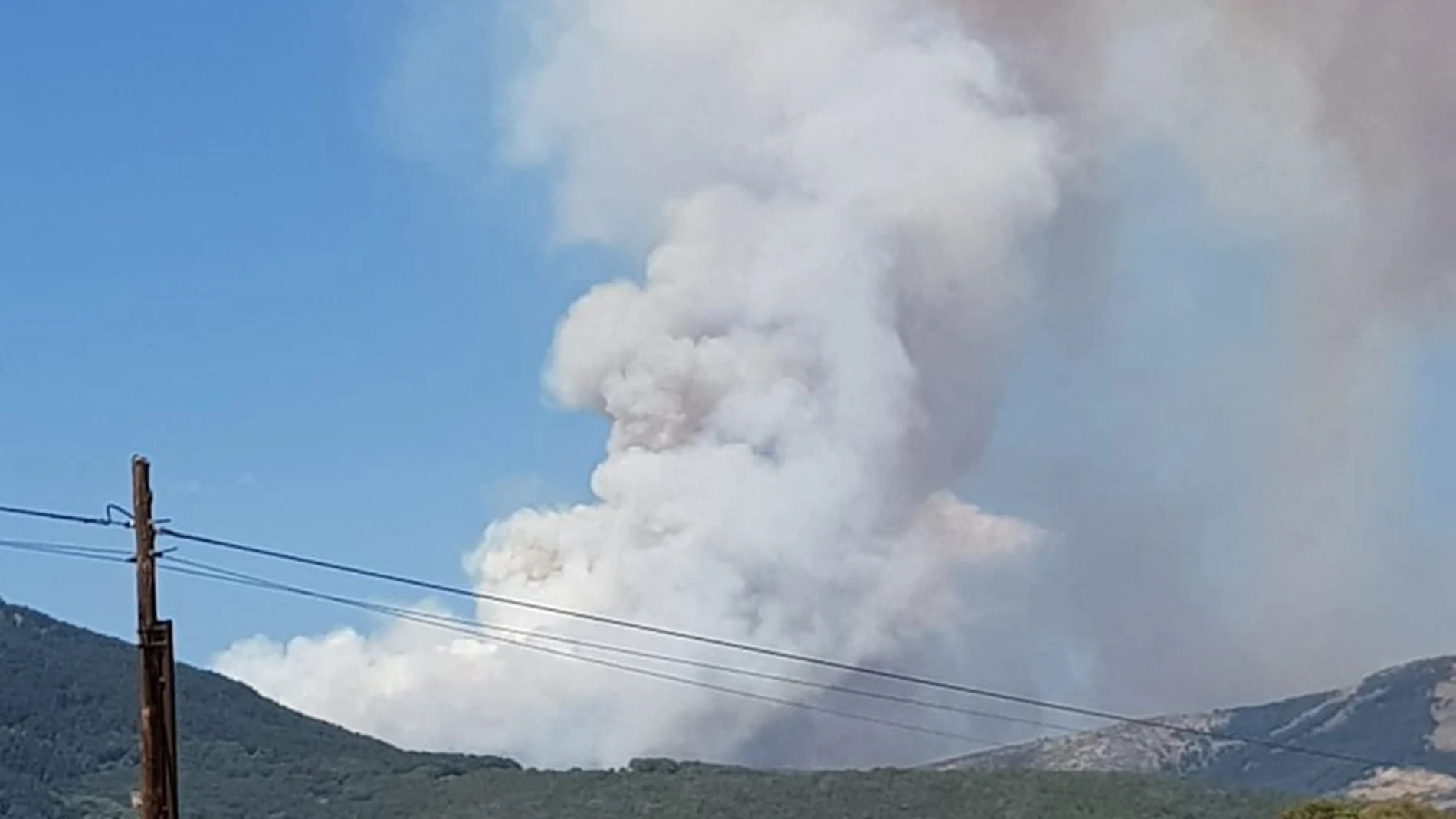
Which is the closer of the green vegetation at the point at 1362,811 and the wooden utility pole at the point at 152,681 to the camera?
the wooden utility pole at the point at 152,681

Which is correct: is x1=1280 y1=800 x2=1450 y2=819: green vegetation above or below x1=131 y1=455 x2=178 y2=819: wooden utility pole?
above

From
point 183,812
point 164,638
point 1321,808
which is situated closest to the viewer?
point 164,638

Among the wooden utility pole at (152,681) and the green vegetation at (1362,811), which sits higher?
the green vegetation at (1362,811)

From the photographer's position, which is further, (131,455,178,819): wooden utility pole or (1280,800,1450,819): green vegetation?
(1280,800,1450,819): green vegetation

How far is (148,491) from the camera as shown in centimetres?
2708

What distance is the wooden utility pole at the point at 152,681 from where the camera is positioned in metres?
25.2

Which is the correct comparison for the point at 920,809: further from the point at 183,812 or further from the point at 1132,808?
the point at 183,812

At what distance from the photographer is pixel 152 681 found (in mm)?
25641

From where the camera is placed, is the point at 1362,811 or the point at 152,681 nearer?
the point at 152,681

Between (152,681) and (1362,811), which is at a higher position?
(1362,811)

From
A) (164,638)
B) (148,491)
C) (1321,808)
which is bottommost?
(164,638)

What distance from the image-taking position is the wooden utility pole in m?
25.2

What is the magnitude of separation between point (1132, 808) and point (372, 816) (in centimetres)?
6719

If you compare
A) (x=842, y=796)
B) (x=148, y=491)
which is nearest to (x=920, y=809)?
(x=842, y=796)
